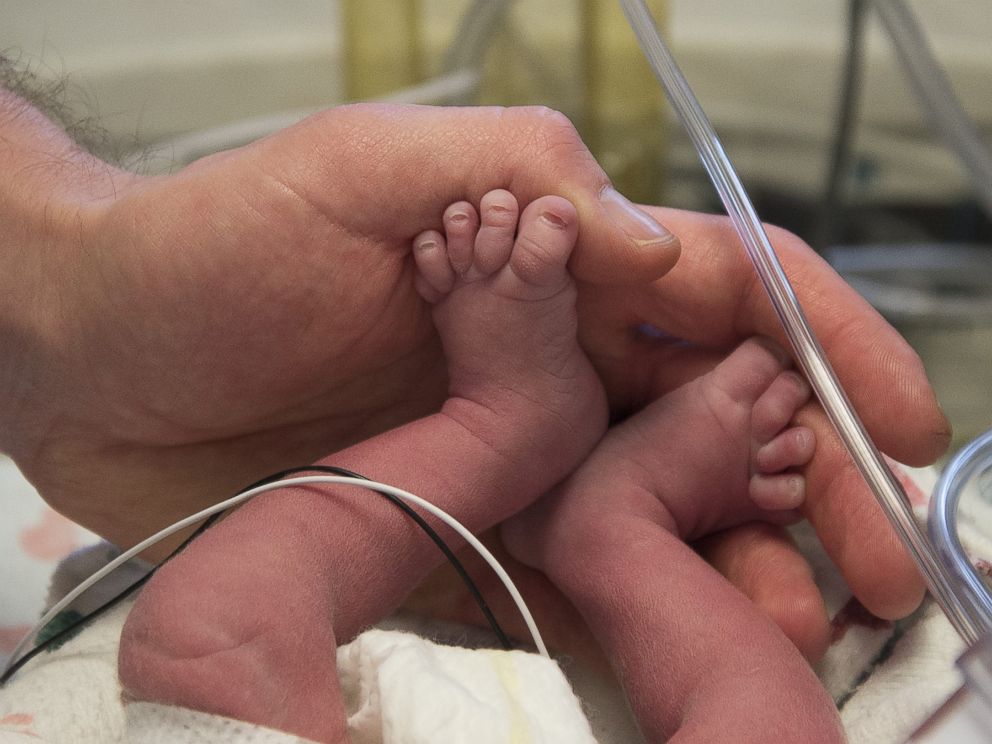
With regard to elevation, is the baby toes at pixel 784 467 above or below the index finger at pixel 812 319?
below

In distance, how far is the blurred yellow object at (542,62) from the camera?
→ 1.28 metres

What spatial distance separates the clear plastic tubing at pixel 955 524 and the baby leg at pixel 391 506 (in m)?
0.21

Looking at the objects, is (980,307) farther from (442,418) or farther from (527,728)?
(527,728)

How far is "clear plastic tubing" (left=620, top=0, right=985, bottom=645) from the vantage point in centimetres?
51

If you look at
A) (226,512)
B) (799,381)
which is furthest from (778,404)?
(226,512)

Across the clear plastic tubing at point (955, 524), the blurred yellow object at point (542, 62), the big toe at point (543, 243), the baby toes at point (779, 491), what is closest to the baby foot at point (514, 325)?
the big toe at point (543, 243)

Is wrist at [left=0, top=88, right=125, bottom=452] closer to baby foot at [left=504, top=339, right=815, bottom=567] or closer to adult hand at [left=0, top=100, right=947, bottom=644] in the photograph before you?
adult hand at [left=0, top=100, right=947, bottom=644]

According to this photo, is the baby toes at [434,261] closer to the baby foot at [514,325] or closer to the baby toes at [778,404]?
the baby foot at [514,325]

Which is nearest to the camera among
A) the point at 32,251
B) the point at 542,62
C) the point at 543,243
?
the point at 543,243

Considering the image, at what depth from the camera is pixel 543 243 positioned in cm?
56

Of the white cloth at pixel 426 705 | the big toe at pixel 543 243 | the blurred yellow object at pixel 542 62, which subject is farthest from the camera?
the blurred yellow object at pixel 542 62

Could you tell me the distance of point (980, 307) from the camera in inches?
52.5

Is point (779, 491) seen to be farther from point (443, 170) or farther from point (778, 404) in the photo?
point (443, 170)

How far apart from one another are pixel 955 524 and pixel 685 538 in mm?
186
